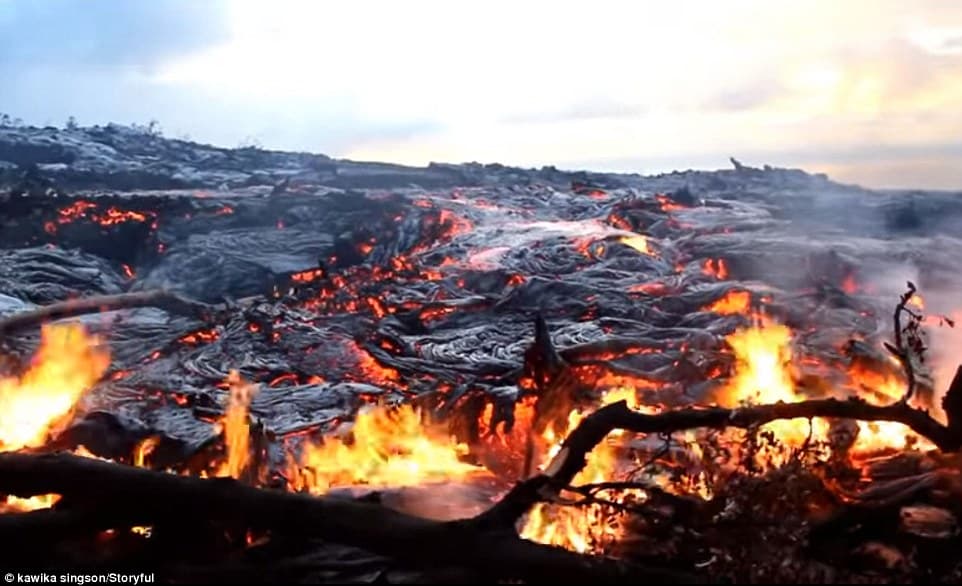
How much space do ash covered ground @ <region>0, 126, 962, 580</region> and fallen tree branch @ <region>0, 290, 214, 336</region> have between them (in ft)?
0.76

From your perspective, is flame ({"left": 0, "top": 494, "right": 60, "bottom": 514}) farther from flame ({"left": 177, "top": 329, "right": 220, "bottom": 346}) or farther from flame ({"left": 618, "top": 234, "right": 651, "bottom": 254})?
flame ({"left": 618, "top": 234, "right": 651, "bottom": 254})

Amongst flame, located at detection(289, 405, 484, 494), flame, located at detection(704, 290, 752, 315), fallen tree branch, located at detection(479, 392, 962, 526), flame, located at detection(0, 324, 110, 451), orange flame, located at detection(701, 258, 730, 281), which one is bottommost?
flame, located at detection(289, 405, 484, 494)

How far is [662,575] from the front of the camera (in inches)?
157

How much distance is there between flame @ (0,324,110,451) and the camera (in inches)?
289

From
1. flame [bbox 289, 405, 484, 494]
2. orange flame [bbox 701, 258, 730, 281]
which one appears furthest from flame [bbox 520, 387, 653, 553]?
orange flame [bbox 701, 258, 730, 281]

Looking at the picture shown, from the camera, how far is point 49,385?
8172 millimetres

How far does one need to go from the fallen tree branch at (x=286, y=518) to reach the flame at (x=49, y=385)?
2.32 meters

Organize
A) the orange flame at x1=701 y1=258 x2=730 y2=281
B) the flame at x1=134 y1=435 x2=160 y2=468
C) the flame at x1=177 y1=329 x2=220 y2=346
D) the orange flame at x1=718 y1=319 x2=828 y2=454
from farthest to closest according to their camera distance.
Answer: the orange flame at x1=701 y1=258 x2=730 y2=281, the flame at x1=177 y1=329 x2=220 y2=346, the orange flame at x1=718 y1=319 x2=828 y2=454, the flame at x1=134 y1=435 x2=160 y2=468

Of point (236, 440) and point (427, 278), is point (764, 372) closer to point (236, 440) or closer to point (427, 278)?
point (236, 440)

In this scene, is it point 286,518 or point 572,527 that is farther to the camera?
point 572,527

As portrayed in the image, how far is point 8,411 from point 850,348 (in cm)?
737

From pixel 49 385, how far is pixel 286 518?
4.62 m

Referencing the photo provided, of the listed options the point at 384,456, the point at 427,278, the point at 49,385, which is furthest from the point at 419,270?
the point at 384,456

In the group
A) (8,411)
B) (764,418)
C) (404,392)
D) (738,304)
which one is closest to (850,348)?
(738,304)
